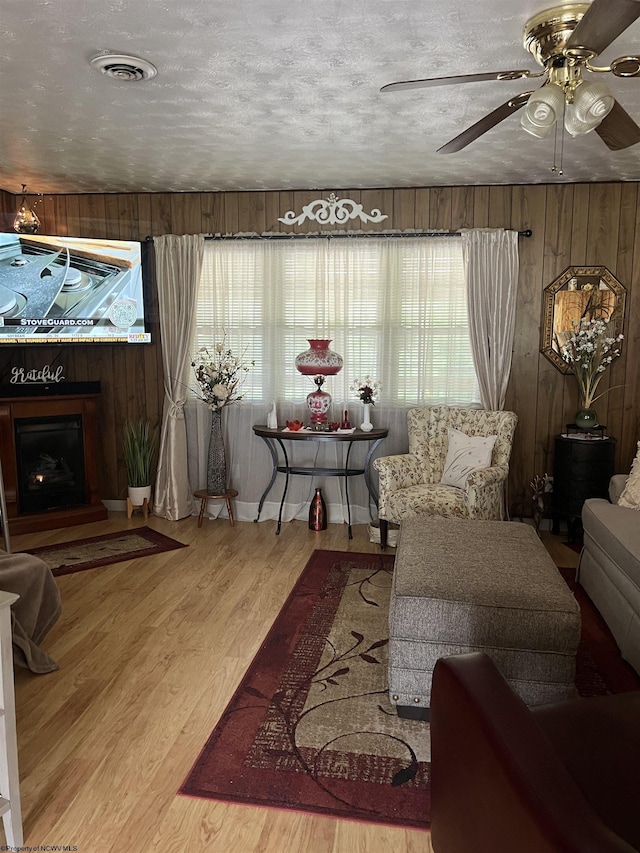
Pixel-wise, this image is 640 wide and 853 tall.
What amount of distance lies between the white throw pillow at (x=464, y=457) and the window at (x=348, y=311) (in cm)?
54

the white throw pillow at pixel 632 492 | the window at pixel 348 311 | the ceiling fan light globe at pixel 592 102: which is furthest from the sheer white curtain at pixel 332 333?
the ceiling fan light globe at pixel 592 102

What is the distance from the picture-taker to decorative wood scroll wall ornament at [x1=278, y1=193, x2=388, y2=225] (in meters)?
5.07

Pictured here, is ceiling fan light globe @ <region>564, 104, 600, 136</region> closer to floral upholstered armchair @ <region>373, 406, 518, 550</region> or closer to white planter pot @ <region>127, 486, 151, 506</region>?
floral upholstered armchair @ <region>373, 406, 518, 550</region>

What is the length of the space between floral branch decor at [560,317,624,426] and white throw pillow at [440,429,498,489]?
2.61 feet

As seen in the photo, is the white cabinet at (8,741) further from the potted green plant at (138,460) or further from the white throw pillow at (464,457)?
the potted green plant at (138,460)

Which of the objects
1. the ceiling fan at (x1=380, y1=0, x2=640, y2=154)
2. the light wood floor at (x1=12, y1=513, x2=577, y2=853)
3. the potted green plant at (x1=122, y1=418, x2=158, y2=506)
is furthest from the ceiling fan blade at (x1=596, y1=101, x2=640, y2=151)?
the potted green plant at (x1=122, y1=418, x2=158, y2=506)

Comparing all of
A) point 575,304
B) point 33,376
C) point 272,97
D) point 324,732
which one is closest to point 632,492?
point 575,304

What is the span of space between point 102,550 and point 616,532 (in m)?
3.26

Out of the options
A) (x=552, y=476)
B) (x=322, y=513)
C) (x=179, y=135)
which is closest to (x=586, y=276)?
(x=552, y=476)

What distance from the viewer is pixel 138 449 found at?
17.6 feet

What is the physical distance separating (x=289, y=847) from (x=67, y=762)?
86 cm

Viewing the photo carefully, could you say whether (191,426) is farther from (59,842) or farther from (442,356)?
(59,842)

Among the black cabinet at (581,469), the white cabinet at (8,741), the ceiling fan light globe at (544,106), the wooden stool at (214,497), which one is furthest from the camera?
the wooden stool at (214,497)

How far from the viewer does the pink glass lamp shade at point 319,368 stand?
4.86 metres
